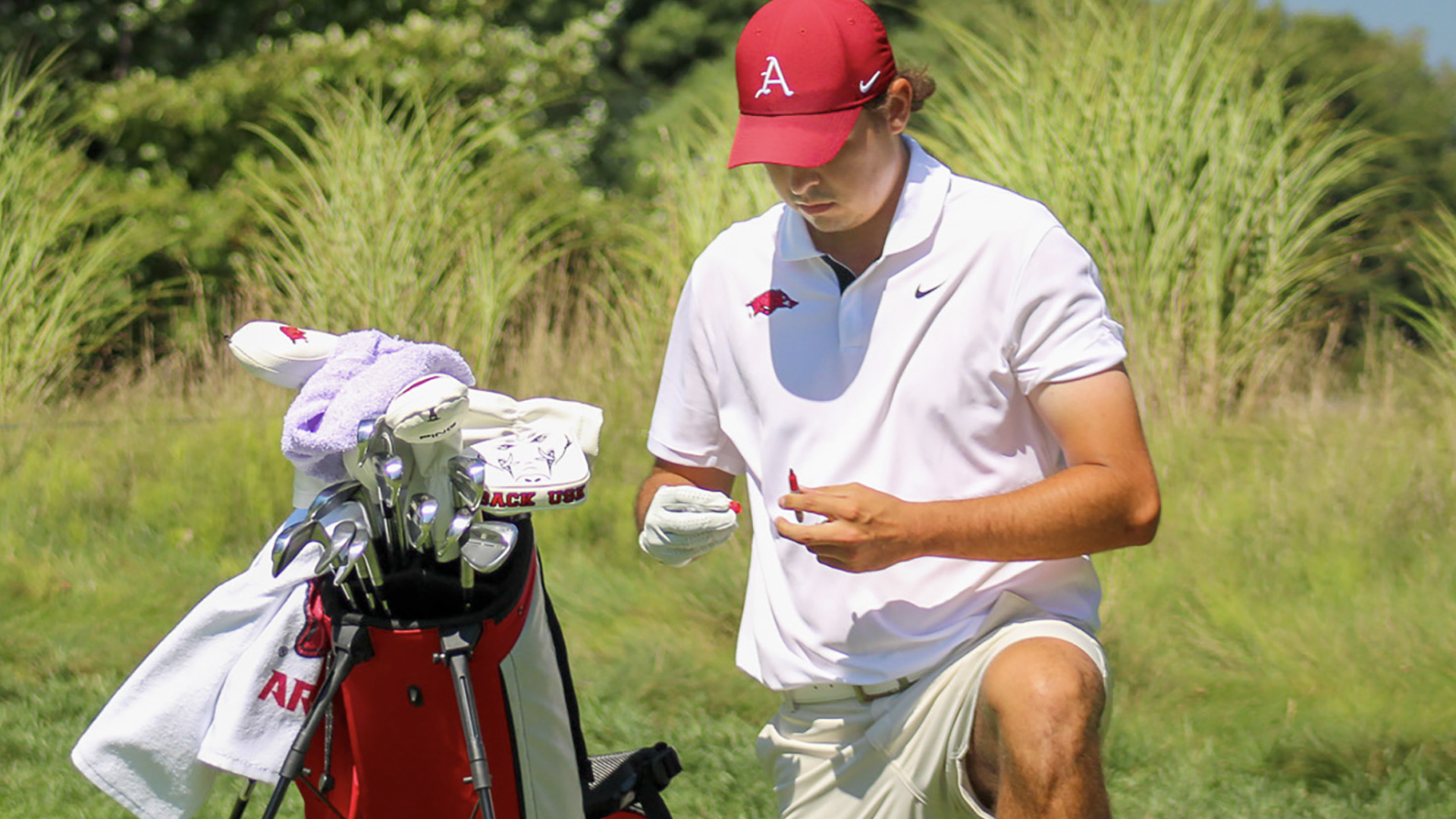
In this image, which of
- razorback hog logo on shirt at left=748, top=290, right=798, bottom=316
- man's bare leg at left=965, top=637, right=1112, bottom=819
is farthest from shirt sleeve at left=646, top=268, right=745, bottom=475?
man's bare leg at left=965, top=637, right=1112, bottom=819

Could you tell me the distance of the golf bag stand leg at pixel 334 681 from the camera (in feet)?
7.48

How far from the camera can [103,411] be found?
24.1ft

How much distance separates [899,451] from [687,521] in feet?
1.14

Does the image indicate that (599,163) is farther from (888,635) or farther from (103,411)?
(888,635)

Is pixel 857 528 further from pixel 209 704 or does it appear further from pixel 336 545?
pixel 209 704

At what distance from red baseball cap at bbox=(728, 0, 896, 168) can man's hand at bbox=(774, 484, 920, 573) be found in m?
0.55

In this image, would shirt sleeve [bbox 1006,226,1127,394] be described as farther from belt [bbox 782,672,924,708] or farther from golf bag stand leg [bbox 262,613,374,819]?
golf bag stand leg [bbox 262,613,374,819]

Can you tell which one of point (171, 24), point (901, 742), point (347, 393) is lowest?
point (901, 742)

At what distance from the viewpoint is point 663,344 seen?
7.67m

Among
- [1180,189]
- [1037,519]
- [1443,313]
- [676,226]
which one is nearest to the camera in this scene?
[1037,519]

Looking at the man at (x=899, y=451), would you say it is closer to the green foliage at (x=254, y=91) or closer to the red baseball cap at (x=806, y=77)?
the red baseball cap at (x=806, y=77)

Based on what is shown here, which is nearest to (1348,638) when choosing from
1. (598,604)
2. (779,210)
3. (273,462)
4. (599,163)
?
(598,604)

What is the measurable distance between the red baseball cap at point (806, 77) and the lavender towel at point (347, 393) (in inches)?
23.4

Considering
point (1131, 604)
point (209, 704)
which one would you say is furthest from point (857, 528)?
point (1131, 604)
